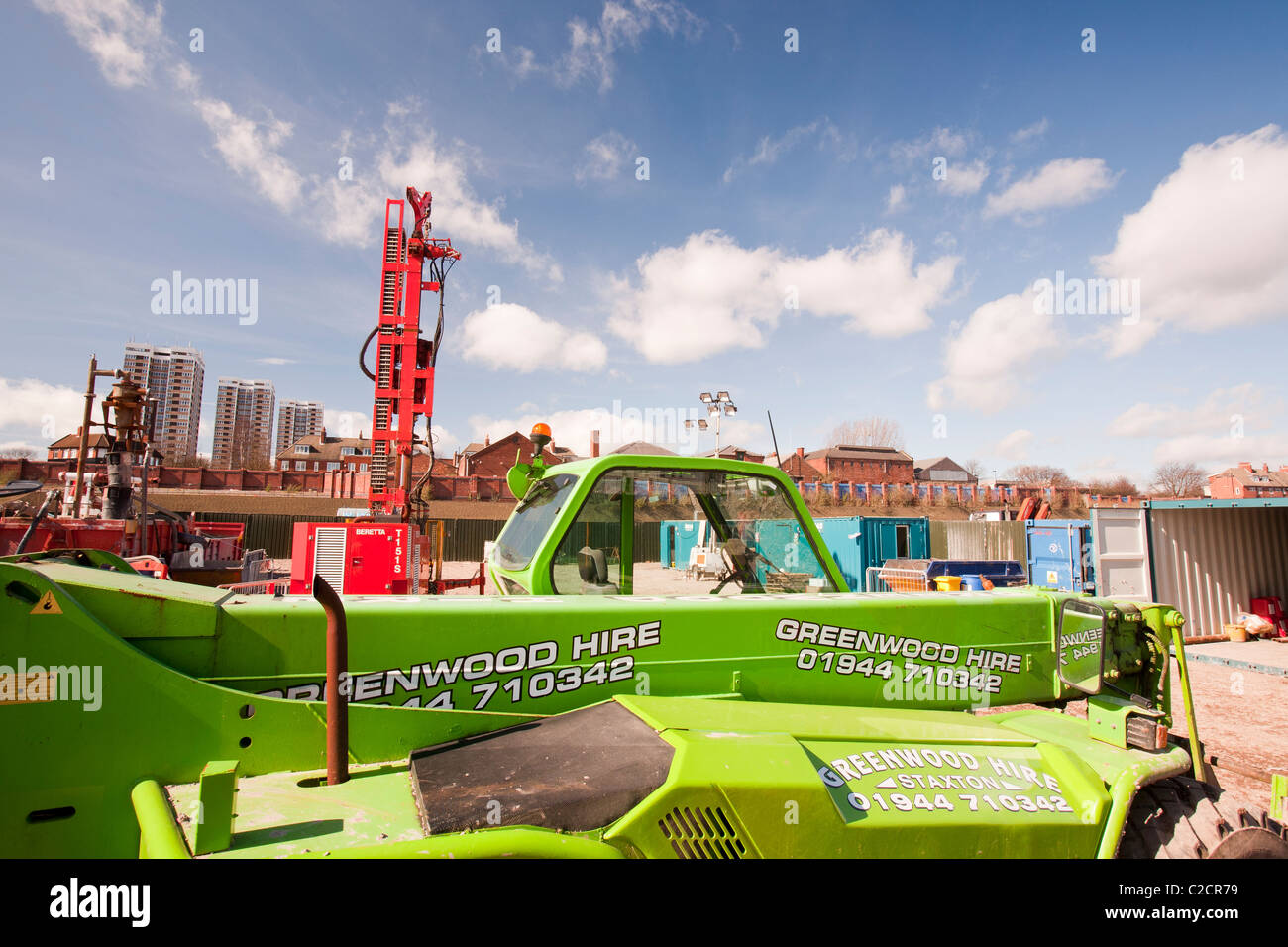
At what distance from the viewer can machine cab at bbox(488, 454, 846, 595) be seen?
10.4 ft

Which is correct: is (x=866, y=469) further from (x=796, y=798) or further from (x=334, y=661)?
(x=334, y=661)

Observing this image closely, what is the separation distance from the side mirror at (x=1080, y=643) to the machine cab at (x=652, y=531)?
1.27 metres

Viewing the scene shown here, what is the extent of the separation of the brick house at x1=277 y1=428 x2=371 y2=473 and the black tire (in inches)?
2704

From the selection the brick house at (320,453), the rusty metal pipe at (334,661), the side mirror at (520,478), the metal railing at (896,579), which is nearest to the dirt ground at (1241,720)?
the side mirror at (520,478)

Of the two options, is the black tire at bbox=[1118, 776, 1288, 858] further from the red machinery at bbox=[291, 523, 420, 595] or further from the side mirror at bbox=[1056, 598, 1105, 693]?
the red machinery at bbox=[291, 523, 420, 595]

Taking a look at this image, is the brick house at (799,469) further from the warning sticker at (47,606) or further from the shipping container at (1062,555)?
the warning sticker at (47,606)

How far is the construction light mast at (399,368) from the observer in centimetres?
1034

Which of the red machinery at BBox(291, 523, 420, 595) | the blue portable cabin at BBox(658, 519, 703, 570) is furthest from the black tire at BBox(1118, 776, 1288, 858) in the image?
the red machinery at BBox(291, 523, 420, 595)

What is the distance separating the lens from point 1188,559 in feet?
45.8

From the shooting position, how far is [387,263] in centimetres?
1062

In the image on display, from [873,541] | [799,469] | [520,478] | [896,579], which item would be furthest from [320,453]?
[520,478]
